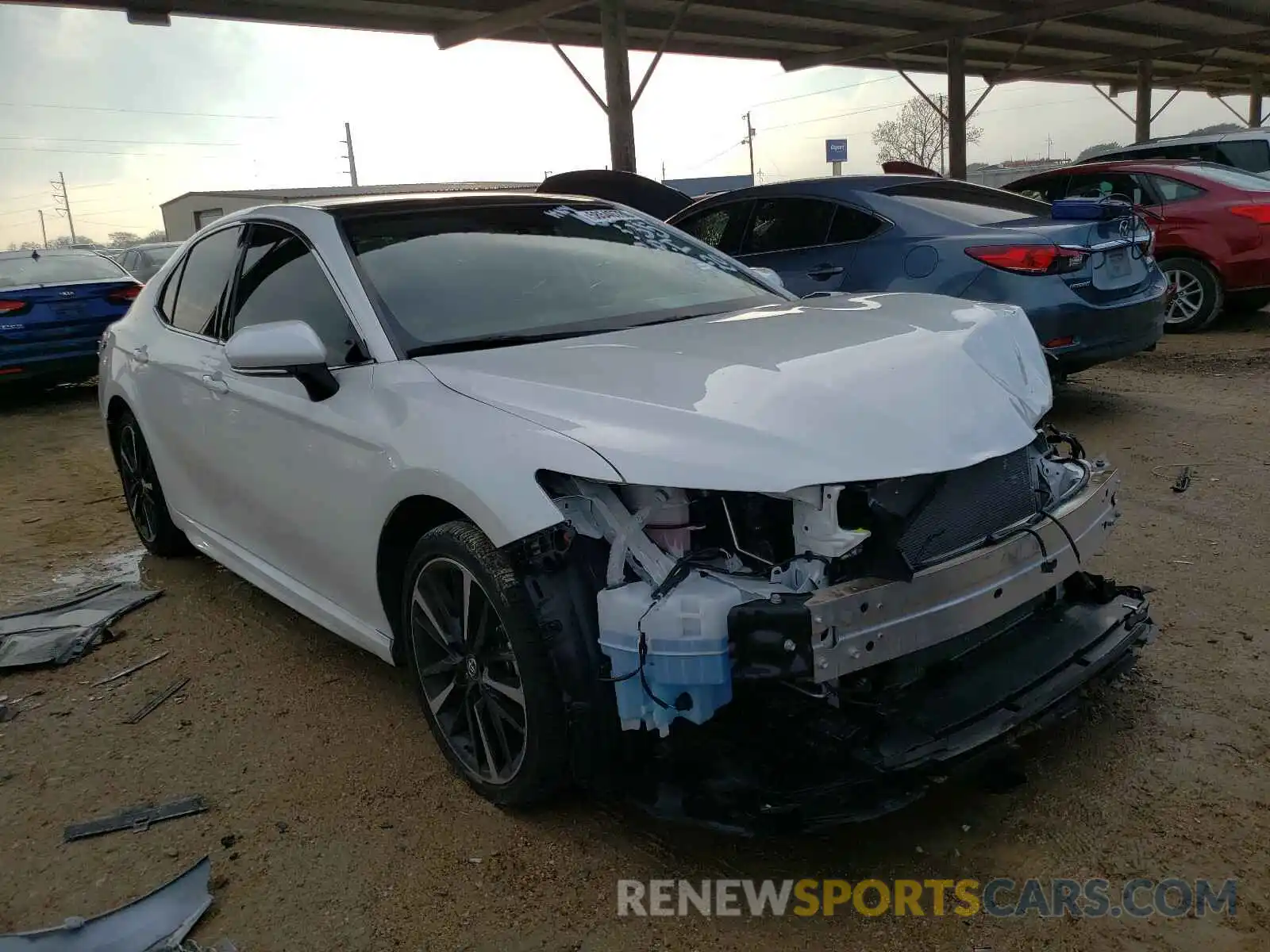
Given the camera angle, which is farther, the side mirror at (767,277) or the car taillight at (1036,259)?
the car taillight at (1036,259)

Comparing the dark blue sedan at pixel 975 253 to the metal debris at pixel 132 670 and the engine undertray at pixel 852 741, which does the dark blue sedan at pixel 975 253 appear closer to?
the engine undertray at pixel 852 741

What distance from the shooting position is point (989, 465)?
8.23 ft

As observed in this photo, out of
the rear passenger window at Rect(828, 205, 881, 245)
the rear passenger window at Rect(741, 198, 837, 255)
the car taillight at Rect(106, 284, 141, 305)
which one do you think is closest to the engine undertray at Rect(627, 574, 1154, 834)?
the rear passenger window at Rect(828, 205, 881, 245)

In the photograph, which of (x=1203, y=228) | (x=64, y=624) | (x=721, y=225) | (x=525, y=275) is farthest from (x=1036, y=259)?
(x=64, y=624)

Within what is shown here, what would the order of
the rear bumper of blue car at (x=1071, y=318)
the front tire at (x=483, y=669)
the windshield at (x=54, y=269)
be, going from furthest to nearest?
the windshield at (x=54, y=269) → the rear bumper of blue car at (x=1071, y=318) → the front tire at (x=483, y=669)

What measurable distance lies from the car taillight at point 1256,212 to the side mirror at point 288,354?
8168mm

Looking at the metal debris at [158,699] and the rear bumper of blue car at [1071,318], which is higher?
the rear bumper of blue car at [1071,318]

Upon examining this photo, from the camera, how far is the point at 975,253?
576cm

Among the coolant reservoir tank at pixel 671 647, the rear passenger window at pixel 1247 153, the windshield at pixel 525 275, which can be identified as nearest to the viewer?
the coolant reservoir tank at pixel 671 647

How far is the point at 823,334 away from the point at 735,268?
44.7 inches

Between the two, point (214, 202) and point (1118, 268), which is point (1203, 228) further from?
point (214, 202)

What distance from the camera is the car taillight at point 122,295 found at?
10.1m

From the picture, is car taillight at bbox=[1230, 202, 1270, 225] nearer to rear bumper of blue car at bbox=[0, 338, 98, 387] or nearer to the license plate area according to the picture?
the license plate area

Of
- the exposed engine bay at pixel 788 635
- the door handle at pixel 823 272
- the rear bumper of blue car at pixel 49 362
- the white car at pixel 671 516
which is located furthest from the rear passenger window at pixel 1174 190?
the rear bumper of blue car at pixel 49 362
